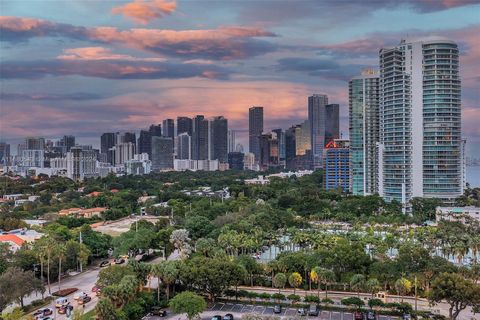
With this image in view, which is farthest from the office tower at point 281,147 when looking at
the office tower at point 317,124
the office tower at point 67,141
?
the office tower at point 67,141

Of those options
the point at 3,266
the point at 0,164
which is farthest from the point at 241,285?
the point at 0,164

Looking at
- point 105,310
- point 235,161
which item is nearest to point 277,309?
point 105,310

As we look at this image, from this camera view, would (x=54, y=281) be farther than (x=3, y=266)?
Yes

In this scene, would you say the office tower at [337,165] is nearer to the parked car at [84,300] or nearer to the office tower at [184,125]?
the parked car at [84,300]

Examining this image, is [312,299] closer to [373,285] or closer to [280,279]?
[280,279]

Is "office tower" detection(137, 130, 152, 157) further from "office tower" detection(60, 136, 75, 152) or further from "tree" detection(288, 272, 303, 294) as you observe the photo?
"tree" detection(288, 272, 303, 294)

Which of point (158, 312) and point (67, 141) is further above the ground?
point (67, 141)

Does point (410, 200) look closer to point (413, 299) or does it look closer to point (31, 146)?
point (413, 299)
